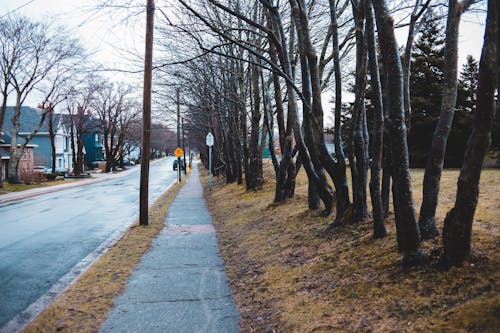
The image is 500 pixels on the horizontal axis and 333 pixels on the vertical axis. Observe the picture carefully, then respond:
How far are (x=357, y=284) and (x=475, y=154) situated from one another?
193 cm

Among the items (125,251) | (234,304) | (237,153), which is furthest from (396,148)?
(237,153)

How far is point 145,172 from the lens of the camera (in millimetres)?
13062

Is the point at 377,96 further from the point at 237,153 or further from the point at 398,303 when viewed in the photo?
the point at 237,153

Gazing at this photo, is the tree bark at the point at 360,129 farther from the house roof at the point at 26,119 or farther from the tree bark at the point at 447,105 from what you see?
the house roof at the point at 26,119

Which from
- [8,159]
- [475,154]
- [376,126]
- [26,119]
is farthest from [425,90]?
[26,119]

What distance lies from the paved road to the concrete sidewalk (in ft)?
4.11

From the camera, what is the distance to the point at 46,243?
10.8 metres

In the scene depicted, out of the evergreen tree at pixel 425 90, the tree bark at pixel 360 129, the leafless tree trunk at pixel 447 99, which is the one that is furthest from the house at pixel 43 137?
the leafless tree trunk at pixel 447 99

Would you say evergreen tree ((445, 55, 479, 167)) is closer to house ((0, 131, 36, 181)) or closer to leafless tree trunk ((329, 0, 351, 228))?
leafless tree trunk ((329, 0, 351, 228))

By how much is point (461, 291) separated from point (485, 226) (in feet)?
8.13

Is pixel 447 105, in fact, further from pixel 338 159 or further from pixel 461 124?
pixel 461 124

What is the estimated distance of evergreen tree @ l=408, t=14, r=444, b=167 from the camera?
25484 millimetres

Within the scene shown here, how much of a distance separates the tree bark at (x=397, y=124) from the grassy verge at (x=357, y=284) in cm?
55

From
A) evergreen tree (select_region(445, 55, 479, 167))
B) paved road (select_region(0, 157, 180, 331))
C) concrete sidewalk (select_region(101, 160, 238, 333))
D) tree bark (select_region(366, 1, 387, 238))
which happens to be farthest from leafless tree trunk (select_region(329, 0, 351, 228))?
evergreen tree (select_region(445, 55, 479, 167))
